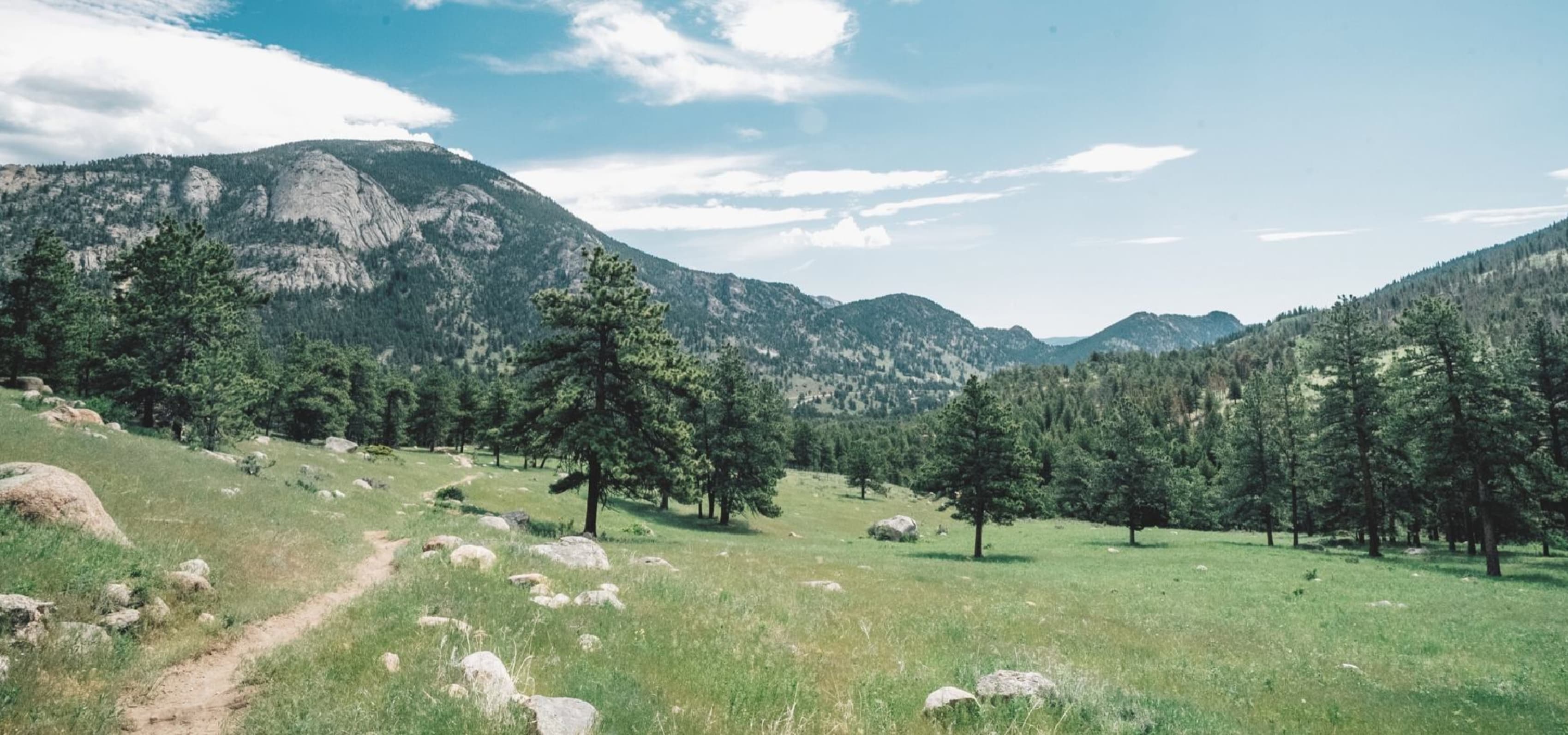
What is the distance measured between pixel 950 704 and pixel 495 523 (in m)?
25.8

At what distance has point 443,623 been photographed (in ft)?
34.9

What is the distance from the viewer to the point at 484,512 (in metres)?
39.1

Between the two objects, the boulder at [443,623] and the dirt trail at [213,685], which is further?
the boulder at [443,623]

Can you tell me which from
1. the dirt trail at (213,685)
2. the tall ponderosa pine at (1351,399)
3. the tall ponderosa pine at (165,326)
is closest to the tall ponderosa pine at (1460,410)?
the tall ponderosa pine at (1351,399)

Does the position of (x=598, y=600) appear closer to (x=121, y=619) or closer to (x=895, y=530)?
(x=121, y=619)

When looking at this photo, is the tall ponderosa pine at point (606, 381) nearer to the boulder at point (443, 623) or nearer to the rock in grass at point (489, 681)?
the boulder at point (443, 623)

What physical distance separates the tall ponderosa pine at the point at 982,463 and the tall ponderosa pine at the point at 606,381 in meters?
20.9

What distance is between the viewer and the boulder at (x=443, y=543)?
61.7 ft

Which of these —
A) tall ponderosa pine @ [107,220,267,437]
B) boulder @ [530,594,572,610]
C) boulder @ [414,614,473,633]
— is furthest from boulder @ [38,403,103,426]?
boulder @ [414,614,473,633]

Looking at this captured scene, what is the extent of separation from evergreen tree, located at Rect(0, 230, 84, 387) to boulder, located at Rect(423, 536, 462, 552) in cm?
5455

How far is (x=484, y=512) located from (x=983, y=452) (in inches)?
1279

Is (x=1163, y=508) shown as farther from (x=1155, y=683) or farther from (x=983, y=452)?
(x=1155, y=683)

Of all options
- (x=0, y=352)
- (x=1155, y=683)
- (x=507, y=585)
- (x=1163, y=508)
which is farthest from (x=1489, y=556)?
(x=0, y=352)

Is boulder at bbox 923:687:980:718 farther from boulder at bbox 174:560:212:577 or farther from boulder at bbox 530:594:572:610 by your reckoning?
boulder at bbox 174:560:212:577
